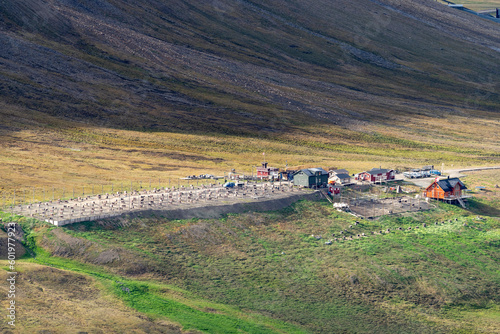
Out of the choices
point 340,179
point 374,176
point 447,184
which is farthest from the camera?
point 374,176

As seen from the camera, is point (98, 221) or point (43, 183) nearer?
point (98, 221)

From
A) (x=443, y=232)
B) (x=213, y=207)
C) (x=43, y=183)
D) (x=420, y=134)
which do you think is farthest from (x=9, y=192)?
(x=420, y=134)

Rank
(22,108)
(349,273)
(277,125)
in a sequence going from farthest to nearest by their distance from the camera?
1. (277,125)
2. (22,108)
3. (349,273)

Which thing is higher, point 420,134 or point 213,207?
point 420,134

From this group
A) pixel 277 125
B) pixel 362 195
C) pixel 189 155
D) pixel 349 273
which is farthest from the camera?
pixel 277 125

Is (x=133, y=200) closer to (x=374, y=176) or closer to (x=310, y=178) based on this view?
(x=310, y=178)

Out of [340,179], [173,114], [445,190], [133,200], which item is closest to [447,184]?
[445,190]

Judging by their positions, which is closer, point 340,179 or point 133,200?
point 133,200

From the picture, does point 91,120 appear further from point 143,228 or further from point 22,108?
point 143,228

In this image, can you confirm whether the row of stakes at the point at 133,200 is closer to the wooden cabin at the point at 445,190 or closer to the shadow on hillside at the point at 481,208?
the wooden cabin at the point at 445,190
